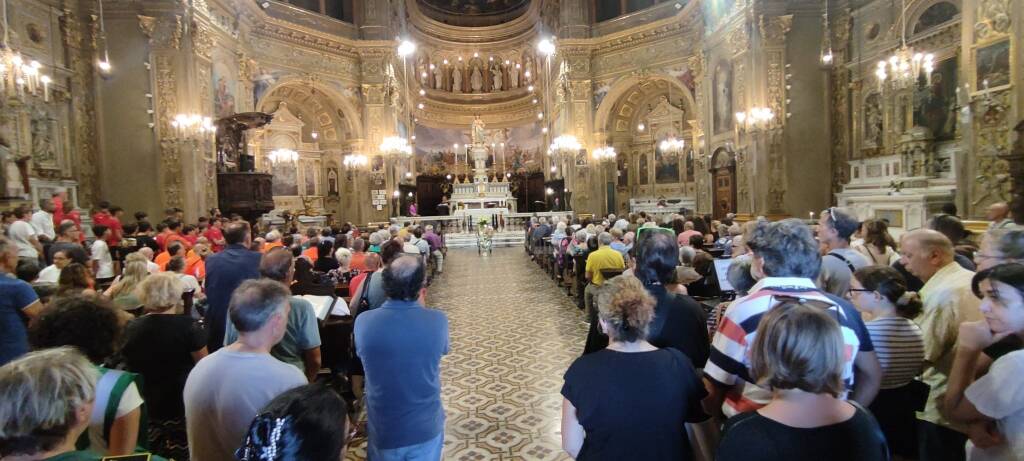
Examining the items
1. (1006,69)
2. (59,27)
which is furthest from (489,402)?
(59,27)

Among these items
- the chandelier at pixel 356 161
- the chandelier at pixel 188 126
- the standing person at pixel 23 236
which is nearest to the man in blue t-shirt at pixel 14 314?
the standing person at pixel 23 236

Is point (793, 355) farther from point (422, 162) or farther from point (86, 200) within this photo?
point (422, 162)

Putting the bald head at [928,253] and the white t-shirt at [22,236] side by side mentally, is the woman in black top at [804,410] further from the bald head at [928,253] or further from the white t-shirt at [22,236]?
the white t-shirt at [22,236]

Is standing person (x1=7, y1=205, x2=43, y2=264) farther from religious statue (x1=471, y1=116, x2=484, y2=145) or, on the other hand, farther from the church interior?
religious statue (x1=471, y1=116, x2=484, y2=145)

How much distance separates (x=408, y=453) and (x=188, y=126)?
1321cm

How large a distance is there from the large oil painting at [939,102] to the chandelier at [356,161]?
61.6 feet

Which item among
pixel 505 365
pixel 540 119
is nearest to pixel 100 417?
pixel 505 365

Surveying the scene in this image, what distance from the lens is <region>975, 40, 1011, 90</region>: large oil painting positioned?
8617 millimetres

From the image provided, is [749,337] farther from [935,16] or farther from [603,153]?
[603,153]

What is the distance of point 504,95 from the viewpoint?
3030 cm

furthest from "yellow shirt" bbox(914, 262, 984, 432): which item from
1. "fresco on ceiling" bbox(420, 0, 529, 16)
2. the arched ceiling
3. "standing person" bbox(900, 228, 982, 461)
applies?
"fresco on ceiling" bbox(420, 0, 529, 16)

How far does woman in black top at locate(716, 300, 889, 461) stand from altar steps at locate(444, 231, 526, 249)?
17930 millimetres

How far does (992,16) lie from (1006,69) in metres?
1.00

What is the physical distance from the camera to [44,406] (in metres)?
1.22
